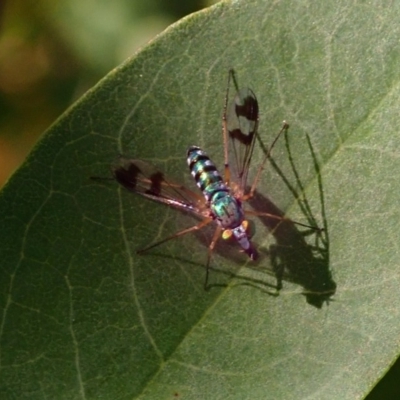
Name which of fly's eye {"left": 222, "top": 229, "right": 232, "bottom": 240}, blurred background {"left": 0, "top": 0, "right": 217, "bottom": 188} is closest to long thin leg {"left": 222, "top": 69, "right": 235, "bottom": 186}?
fly's eye {"left": 222, "top": 229, "right": 232, "bottom": 240}

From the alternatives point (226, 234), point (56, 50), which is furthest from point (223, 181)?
point (56, 50)

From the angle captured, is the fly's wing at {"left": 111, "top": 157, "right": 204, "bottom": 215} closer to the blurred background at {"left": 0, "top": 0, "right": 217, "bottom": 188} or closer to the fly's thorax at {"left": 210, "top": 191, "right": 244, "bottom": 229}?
the fly's thorax at {"left": 210, "top": 191, "right": 244, "bottom": 229}

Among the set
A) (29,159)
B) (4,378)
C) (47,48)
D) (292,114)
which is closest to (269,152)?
(292,114)

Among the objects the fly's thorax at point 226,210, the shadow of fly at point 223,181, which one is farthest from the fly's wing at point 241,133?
the fly's thorax at point 226,210

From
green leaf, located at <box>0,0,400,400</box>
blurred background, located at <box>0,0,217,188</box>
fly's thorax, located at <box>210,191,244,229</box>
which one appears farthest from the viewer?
blurred background, located at <box>0,0,217,188</box>

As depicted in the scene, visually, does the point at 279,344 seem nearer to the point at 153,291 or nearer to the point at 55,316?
the point at 153,291

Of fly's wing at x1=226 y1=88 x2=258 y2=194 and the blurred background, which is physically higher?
the blurred background

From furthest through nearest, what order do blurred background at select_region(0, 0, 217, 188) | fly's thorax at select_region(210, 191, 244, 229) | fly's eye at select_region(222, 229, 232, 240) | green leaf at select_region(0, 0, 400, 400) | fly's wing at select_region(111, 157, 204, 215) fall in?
blurred background at select_region(0, 0, 217, 188), fly's thorax at select_region(210, 191, 244, 229), fly's eye at select_region(222, 229, 232, 240), fly's wing at select_region(111, 157, 204, 215), green leaf at select_region(0, 0, 400, 400)
